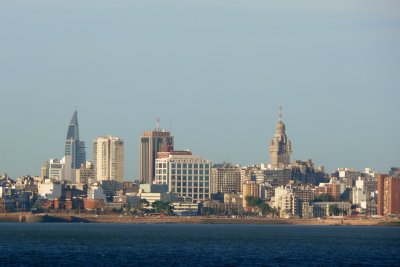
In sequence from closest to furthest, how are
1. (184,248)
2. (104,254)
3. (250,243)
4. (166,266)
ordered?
(166,266)
(104,254)
(184,248)
(250,243)

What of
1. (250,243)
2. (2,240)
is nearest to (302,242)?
(250,243)

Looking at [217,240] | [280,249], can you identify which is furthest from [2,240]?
[280,249]

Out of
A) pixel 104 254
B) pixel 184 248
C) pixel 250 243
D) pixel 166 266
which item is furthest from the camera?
pixel 250 243

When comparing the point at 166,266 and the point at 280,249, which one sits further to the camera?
the point at 280,249

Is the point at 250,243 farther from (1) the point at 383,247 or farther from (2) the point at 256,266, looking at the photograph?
(2) the point at 256,266

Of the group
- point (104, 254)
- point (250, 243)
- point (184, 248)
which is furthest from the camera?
point (250, 243)

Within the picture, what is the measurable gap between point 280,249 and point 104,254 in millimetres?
22008

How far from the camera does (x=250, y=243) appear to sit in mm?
157625

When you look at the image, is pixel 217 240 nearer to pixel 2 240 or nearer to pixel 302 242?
pixel 302 242

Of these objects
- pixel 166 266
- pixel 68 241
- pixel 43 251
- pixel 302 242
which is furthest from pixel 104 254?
pixel 302 242

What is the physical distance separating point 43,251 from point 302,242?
4123cm

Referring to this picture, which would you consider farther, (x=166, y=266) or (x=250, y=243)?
(x=250, y=243)

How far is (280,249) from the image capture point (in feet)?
465

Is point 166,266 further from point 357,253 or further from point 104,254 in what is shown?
point 357,253
